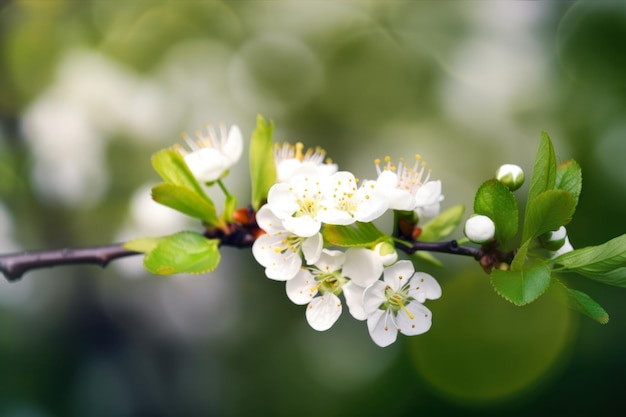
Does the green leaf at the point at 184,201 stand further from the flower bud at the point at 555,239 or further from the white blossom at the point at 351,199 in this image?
the flower bud at the point at 555,239

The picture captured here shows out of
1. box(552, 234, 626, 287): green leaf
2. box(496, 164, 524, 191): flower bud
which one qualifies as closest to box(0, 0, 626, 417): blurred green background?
box(496, 164, 524, 191): flower bud

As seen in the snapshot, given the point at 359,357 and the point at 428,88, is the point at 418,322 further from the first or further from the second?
the point at 428,88

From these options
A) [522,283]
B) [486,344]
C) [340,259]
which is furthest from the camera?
[486,344]

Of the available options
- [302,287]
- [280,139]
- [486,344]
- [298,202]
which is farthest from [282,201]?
[486,344]

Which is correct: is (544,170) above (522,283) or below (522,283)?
above

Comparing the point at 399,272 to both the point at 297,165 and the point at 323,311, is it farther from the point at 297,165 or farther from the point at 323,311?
the point at 297,165

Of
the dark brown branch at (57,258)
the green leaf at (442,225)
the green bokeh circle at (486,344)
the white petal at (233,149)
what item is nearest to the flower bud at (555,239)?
the green leaf at (442,225)

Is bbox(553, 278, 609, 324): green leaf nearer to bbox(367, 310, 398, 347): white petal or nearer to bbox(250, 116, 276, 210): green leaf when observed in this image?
bbox(367, 310, 398, 347): white petal
